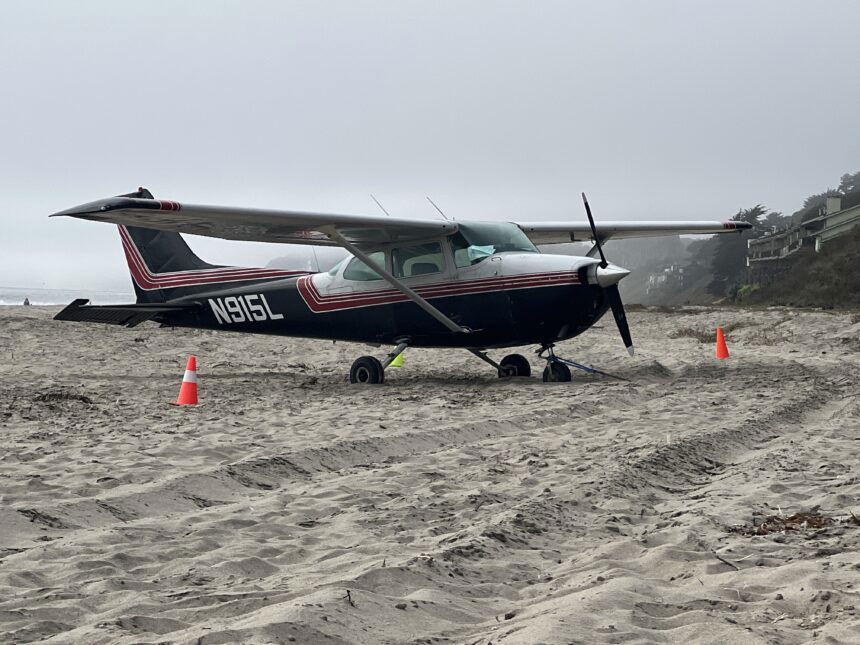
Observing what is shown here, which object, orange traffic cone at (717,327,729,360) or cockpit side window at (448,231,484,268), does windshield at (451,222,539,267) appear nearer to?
cockpit side window at (448,231,484,268)

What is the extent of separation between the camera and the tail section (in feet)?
50.5

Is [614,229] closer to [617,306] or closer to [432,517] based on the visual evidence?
[617,306]

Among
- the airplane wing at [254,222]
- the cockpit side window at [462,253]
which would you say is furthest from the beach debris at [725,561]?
the cockpit side window at [462,253]

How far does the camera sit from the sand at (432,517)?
10.6 feet

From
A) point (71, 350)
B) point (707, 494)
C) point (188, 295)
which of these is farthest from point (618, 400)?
point (71, 350)

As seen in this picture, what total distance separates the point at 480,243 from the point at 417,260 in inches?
38.5

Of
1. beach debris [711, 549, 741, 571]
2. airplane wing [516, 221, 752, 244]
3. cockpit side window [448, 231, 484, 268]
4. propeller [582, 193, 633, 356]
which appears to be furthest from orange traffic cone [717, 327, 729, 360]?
beach debris [711, 549, 741, 571]

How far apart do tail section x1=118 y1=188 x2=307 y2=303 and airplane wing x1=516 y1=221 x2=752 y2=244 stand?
4492 mm

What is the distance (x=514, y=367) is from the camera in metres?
14.1

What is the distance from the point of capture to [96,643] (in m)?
2.98

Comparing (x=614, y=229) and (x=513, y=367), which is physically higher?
(x=614, y=229)

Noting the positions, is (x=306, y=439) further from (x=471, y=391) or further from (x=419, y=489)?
(x=471, y=391)

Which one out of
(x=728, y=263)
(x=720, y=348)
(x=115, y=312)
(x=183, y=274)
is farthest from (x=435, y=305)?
(x=728, y=263)

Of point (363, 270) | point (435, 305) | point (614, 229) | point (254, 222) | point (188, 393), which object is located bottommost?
point (188, 393)
